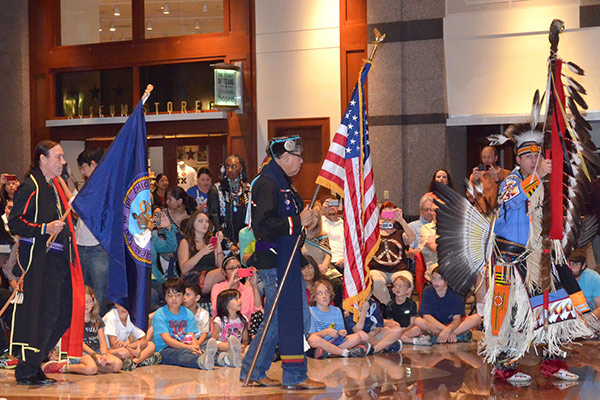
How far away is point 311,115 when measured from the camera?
1232 cm

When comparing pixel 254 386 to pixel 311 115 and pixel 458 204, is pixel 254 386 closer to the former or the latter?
pixel 458 204

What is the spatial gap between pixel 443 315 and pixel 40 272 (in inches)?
153

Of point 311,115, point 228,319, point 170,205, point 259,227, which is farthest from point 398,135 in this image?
point 259,227

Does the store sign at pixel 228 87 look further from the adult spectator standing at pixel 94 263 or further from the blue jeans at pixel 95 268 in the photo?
the blue jeans at pixel 95 268

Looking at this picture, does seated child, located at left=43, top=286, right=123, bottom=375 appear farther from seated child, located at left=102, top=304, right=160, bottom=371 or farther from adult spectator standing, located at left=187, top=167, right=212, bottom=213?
adult spectator standing, located at left=187, top=167, right=212, bottom=213

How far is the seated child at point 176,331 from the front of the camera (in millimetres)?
7168

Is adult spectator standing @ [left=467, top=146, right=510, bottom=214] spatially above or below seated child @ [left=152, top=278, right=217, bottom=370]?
above

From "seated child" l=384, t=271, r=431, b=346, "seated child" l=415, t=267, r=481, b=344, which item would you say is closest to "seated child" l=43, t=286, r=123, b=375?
"seated child" l=384, t=271, r=431, b=346

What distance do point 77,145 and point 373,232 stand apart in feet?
28.8

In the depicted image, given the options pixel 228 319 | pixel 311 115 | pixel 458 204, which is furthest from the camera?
pixel 311 115

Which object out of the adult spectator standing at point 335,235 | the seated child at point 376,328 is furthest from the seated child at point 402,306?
the adult spectator standing at point 335,235

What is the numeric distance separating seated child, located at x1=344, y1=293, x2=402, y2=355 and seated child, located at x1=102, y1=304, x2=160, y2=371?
6.03 ft

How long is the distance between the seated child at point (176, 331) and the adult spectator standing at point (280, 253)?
1202 mm

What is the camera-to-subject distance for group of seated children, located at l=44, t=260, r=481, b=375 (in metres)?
6.99
